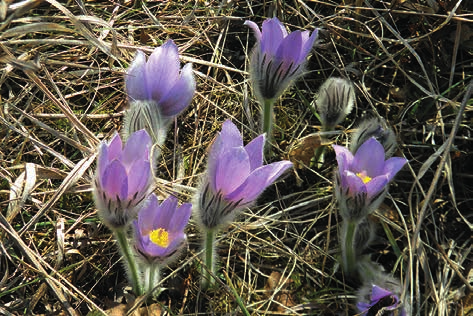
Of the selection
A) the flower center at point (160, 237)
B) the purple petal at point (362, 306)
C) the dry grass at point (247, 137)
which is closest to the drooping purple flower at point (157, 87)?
the dry grass at point (247, 137)

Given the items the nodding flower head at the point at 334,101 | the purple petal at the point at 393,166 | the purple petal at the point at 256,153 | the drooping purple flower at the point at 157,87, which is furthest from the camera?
the nodding flower head at the point at 334,101

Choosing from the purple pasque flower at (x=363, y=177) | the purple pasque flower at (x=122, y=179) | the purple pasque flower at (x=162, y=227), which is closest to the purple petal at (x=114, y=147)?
the purple pasque flower at (x=122, y=179)

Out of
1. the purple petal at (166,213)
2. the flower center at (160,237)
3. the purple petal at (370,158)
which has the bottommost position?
the flower center at (160,237)

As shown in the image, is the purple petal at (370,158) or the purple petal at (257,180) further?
the purple petal at (370,158)

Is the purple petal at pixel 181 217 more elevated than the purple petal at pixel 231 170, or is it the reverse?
the purple petal at pixel 231 170

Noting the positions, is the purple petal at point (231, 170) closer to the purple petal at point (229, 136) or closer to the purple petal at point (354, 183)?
the purple petal at point (229, 136)

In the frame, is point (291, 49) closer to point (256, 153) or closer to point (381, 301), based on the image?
point (256, 153)

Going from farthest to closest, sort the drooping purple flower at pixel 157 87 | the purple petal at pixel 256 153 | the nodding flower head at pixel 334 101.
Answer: the nodding flower head at pixel 334 101
the drooping purple flower at pixel 157 87
the purple petal at pixel 256 153

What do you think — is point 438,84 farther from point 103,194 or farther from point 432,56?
point 103,194

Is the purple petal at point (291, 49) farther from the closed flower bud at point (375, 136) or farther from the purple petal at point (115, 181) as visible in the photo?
the purple petal at point (115, 181)
